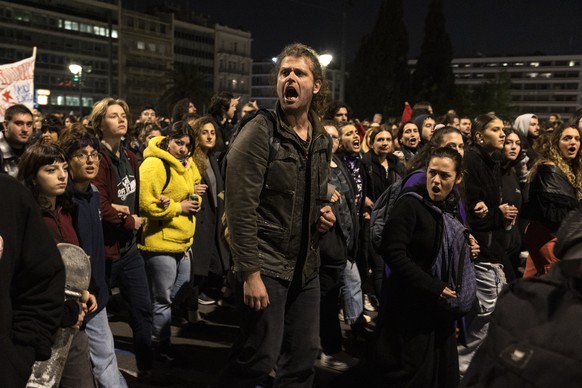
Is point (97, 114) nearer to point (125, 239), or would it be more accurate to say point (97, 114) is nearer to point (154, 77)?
point (125, 239)

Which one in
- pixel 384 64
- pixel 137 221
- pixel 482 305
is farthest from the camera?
pixel 384 64

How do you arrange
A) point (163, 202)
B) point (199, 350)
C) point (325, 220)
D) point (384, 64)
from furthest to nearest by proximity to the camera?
point (384, 64) → point (199, 350) → point (163, 202) → point (325, 220)

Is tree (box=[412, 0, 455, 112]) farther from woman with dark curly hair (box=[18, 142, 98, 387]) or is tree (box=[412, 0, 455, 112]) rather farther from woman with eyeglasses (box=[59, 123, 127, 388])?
woman with dark curly hair (box=[18, 142, 98, 387])

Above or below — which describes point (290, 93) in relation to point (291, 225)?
above

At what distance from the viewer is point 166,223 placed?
570 cm

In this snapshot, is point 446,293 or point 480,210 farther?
point 480,210

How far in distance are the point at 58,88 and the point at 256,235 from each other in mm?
113962

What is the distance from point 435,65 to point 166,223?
6636 centimetres

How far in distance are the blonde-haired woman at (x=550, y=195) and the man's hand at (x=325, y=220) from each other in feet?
9.03

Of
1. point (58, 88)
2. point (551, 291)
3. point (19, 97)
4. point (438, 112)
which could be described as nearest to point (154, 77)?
point (58, 88)

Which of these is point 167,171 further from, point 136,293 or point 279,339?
point 279,339

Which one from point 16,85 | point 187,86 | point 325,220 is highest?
point 187,86

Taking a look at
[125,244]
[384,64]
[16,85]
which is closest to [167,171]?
[125,244]

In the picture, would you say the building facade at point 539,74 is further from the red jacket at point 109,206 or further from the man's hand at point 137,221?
the man's hand at point 137,221
